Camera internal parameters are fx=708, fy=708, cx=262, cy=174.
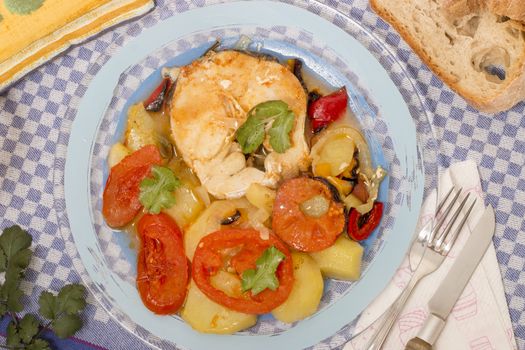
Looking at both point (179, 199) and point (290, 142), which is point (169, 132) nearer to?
point (179, 199)

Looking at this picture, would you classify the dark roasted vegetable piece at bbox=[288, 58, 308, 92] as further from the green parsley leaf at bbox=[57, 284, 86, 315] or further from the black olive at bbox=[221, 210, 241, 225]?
the green parsley leaf at bbox=[57, 284, 86, 315]

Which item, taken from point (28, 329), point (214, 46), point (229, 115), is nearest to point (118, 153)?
point (229, 115)

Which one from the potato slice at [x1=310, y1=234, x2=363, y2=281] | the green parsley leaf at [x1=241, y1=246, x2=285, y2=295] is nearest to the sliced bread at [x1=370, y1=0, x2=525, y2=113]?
the potato slice at [x1=310, y1=234, x2=363, y2=281]

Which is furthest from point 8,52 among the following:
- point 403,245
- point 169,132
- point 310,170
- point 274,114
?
point 403,245

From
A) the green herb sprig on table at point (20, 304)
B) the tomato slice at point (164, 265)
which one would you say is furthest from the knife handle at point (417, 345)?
the green herb sprig on table at point (20, 304)

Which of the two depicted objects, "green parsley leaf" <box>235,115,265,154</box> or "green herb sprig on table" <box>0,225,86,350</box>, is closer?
"green parsley leaf" <box>235,115,265,154</box>

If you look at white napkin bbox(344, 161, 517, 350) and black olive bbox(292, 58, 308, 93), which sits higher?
black olive bbox(292, 58, 308, 93)

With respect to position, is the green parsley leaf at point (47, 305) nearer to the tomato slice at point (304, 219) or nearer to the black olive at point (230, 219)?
the black olive at point (230, 219)
